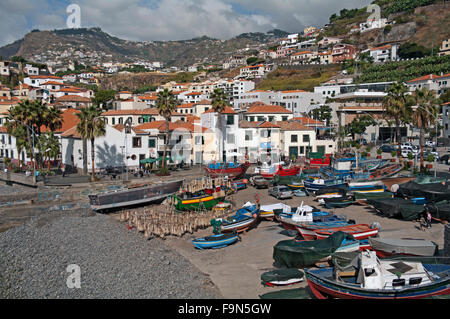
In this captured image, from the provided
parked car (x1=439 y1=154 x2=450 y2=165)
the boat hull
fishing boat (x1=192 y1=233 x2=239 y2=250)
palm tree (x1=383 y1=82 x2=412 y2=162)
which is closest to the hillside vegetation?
palm tree (x1=383 y1=82 x2=412 y2=162)

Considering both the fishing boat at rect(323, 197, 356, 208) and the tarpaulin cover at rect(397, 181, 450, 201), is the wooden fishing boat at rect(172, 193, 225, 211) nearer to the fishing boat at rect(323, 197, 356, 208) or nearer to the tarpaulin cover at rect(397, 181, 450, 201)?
the fishing boat at rect(323, 197, 356, 208)

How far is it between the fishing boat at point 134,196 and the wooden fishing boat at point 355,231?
19727 millimetres

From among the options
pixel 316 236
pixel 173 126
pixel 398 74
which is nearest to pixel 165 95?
pixel 173 126

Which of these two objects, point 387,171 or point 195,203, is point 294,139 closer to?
point 387,171

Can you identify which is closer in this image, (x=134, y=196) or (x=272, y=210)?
(x=272, y=210)

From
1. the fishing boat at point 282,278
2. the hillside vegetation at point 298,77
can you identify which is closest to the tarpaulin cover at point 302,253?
the fishing boat at point 282,278

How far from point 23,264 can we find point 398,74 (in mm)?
123069

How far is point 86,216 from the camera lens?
34375 mm

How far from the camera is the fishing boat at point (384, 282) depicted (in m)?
15.4

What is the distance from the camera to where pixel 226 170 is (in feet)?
161

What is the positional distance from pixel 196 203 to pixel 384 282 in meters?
21.6

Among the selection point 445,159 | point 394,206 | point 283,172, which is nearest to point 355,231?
point 394,206

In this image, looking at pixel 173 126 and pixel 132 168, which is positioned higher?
pixel 173 126
